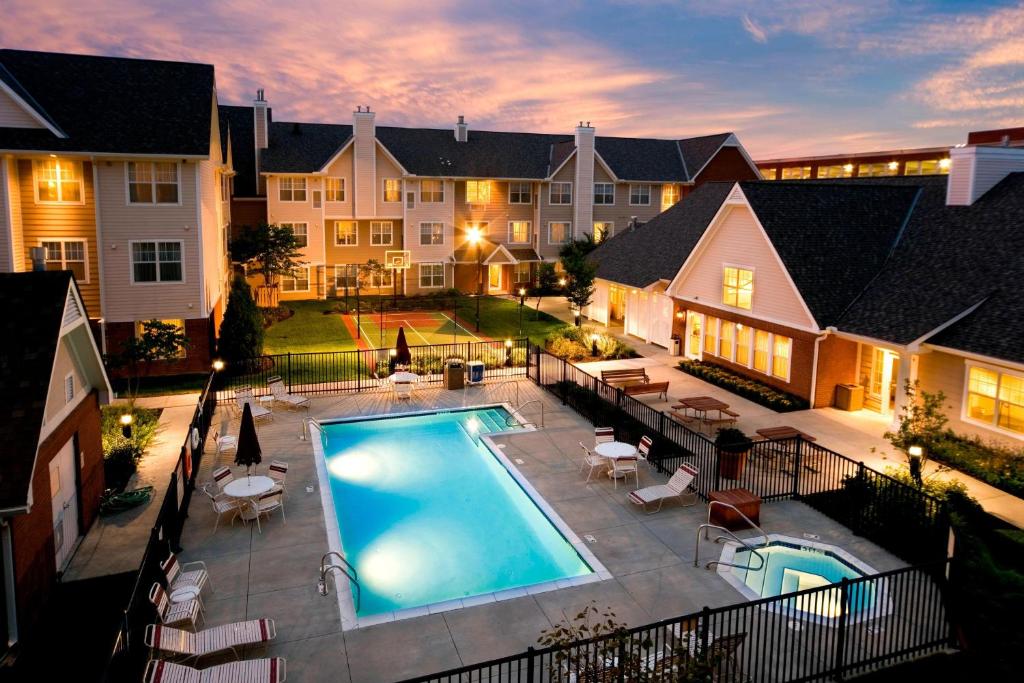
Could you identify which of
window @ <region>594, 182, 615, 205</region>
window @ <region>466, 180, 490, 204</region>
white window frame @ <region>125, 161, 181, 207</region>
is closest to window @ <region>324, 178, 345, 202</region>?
window @ <region>466, 180, 490, 204</region>

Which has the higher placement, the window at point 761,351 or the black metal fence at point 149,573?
the window at point 761,351

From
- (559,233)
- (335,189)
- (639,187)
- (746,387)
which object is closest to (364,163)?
(335,189)

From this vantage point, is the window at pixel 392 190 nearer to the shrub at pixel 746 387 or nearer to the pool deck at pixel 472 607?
the shrub at pixel 746 387

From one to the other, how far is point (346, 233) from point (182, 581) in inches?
1617

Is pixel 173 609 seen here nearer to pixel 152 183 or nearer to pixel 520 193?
pixel 152 183

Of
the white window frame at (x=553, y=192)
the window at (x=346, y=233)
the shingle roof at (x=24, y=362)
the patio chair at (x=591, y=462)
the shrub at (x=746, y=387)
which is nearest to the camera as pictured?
the shingle roof at (x=24, y=362)

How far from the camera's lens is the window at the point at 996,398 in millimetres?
18141

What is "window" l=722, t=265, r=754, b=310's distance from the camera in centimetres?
2673

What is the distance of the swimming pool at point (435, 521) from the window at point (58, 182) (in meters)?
14.0

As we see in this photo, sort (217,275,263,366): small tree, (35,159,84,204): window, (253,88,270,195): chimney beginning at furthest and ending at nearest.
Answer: (253,88,270,195): chimney
(217,275,263,366): small tree
(35,159,84,204): window

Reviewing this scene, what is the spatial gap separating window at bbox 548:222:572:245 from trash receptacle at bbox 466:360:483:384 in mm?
30388

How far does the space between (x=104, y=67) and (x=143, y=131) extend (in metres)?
4.78

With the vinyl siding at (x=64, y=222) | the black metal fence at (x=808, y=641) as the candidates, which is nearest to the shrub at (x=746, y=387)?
the black metal fence at (x=808, y=641)

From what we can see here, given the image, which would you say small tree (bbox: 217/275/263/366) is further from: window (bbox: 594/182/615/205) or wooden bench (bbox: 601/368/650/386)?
window (bbox: 594/182/615/205)
